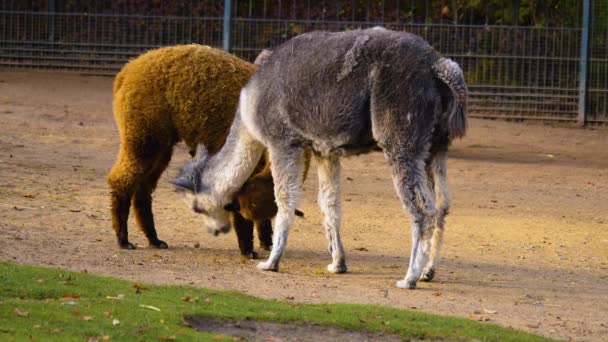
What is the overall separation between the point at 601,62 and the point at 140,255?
10555 millimetres

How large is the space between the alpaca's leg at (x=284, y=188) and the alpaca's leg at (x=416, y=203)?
779 millimetres

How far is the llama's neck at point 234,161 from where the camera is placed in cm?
924

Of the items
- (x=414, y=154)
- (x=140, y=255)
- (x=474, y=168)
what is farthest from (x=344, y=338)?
(x=474, y=168)

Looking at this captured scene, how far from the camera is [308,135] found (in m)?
8.93

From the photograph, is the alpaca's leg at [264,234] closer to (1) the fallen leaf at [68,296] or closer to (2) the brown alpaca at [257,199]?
(2) the brown alpaca at [257,199]

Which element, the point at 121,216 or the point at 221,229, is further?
the point at 121,216

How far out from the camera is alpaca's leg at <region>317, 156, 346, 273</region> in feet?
30.6

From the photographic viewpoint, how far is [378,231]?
37.3 feet

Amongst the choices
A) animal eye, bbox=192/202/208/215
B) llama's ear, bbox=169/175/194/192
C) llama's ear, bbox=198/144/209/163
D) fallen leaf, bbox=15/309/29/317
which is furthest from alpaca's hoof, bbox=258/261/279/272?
fallen leaf, bbox=15/309/29/317

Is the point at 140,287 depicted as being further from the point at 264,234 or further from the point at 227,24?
the point at 227,24

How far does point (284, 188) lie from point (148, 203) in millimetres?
1638

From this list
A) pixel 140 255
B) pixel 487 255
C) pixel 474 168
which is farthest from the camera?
pixel 474 168

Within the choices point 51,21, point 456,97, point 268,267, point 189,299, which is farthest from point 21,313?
point 51,21

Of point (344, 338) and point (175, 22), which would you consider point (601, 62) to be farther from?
point (344, 338)
